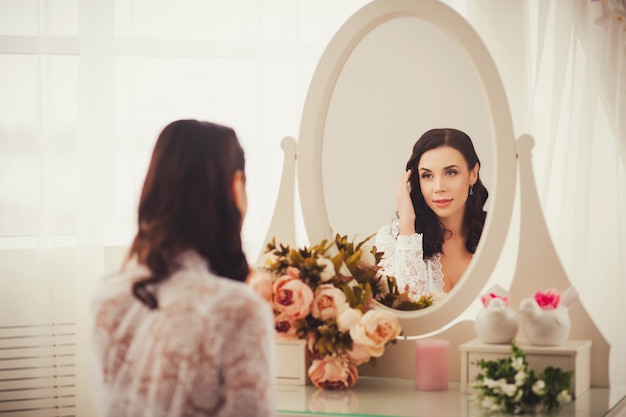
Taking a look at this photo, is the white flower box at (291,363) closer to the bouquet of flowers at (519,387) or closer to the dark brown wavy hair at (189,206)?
the bouquet of flowers at (519,387)

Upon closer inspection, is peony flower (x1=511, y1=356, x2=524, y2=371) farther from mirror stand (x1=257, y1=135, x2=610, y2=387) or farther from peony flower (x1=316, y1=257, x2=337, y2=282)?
peony flower (x1=316, y1=257, x2=337, y2=282)

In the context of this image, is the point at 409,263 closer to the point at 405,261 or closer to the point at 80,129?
the point at 405,261

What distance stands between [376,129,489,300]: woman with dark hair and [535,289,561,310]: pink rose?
0.71ft

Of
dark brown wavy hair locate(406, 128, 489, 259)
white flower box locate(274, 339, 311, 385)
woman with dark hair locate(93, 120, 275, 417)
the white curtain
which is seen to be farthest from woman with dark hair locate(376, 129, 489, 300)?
woman with dark hair locate(93, 120, 275, 417)

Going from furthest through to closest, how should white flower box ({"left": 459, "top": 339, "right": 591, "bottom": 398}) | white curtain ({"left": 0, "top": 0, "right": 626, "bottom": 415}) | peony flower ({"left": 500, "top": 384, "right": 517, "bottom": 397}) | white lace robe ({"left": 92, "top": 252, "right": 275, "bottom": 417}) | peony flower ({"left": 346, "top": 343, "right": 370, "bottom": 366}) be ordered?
1. white curtain ({"left": 0, "top": 0, "right": 626, "bottom": 415})
2. peony flower ({"left": 346, "top": 343, "right": 370, "bottom": 366})
3. white flower box ({"left": 459, "top": 339, "right": 591, "bottom": 398})
4. peony flower ({"left": 500, "top": 384, "right": 517, "bottom": 397})
5. white lace robe ({"left": 92, "top": 252, "right": 275, "bottom": 417})

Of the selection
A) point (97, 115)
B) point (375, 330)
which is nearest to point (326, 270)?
point (375, 330)

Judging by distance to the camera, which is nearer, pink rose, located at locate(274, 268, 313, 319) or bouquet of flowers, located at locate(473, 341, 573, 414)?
bouquet of flowers, located at locate(473, 341, 573, 414)

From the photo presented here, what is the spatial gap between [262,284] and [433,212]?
48 centimetres

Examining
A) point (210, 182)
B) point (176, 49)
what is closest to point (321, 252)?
point (210, 182)

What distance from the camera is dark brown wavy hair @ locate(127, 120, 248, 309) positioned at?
1319 mm

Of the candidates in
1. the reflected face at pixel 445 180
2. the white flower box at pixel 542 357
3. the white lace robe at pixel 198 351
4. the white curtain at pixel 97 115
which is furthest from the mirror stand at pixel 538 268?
the white lace robe at pixel 198 351

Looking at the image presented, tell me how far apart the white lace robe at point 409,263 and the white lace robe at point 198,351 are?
911 mm

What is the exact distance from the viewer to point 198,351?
1254mm

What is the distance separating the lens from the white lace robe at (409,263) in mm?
2154
